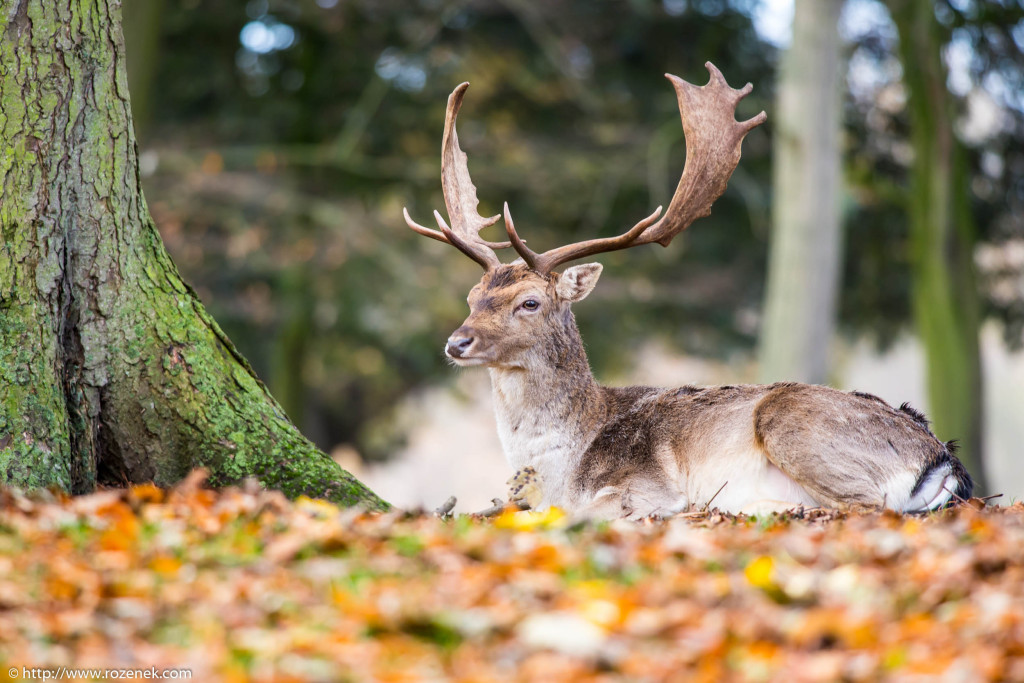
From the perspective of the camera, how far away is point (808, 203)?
12.6m

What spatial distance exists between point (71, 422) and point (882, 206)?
48.2ft

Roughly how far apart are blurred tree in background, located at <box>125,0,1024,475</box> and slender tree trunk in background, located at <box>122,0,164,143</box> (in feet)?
5.35

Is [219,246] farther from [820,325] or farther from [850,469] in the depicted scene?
[850,469]

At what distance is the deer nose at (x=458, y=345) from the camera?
5.82 meters

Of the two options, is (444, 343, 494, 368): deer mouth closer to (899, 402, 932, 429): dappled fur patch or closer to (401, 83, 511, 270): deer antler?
(401, 83, 511, 270): deer antler

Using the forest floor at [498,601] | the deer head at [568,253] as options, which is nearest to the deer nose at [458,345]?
the deer head at [568,253]

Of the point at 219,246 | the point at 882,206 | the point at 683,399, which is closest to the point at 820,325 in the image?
the point at 882,206

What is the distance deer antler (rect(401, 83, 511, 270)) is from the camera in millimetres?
6348

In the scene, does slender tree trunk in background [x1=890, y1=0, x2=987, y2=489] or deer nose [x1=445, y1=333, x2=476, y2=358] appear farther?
slender tree trunk in background [x1=890, y1=0, x2=987, y2=489]

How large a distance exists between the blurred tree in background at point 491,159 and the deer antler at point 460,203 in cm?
816

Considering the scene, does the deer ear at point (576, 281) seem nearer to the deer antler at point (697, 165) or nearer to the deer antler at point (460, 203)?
the deer antler at point (697, 165)

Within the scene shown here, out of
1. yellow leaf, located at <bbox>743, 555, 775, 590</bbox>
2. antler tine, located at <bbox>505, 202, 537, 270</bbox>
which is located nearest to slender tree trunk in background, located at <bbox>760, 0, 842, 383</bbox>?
antler tine, located at <bbox>505, 202, 537, 270</bbox>

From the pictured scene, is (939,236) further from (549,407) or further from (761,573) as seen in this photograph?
(761,573)

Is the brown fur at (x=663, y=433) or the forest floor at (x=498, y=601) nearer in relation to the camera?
the forest floor at (x=498, y=601)
